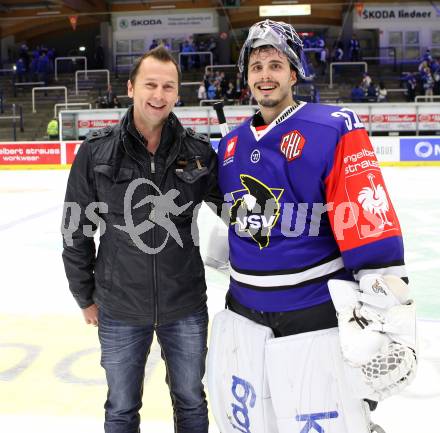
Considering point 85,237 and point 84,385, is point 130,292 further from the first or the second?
point 84,385

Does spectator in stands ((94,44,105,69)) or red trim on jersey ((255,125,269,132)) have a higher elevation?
spectator in stands ((94,44,105,69))

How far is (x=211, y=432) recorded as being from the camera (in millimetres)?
2680

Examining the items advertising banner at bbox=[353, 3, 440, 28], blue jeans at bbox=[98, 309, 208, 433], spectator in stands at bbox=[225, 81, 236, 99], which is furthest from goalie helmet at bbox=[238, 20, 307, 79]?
advertising banner at bbox=[353, 3, 440, 28]

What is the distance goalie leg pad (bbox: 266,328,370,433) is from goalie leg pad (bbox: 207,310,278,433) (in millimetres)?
47

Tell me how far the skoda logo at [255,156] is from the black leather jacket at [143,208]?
0.28 meters

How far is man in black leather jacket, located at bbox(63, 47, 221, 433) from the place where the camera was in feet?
6.86

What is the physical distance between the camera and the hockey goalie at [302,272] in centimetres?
158

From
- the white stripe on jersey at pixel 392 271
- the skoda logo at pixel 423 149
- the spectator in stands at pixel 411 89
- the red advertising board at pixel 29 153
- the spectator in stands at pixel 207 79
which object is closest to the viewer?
the white stripe on jersey at pixel 392 271

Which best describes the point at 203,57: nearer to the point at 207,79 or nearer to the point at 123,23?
the point at 123,23

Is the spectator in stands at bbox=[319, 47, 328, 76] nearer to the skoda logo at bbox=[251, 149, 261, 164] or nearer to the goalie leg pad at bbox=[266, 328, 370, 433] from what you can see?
the skoda logo at bbox=[251, 149, 261, 164]

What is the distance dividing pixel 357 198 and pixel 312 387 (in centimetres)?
53

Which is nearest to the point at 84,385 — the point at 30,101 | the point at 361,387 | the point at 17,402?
the point at 17,402

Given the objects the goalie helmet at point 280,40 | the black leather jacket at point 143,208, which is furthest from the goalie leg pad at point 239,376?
the goalie helmet at point 280,40

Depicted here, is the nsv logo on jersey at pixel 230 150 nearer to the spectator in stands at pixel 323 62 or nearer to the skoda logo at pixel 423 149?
the skoda logo at pixel 423 149
